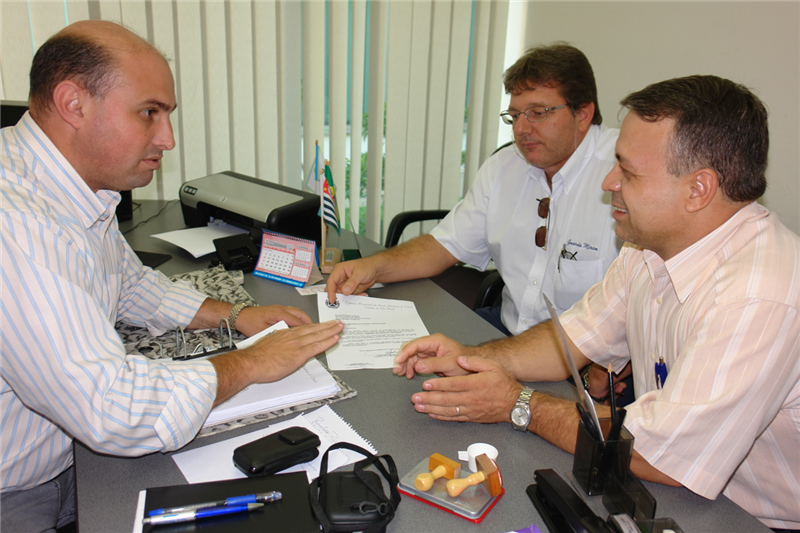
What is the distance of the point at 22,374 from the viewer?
935 mm

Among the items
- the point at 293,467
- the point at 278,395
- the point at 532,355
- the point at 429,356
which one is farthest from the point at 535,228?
the point at 293,467

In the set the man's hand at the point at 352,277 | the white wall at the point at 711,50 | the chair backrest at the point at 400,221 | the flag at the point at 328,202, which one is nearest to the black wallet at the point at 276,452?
the man's hand at the point at 352,277

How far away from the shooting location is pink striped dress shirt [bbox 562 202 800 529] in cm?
96

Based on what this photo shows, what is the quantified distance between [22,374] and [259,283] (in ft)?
3.02

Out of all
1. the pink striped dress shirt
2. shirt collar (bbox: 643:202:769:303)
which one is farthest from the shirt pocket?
shirt collar (bbox: 643:202:769:303)

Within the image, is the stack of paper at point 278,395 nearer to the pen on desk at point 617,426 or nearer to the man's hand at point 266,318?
the man's hand at point 266,318

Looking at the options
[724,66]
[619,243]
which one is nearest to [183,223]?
[619,243]

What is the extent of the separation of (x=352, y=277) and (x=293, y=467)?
0.82 m

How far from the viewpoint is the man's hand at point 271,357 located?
1105 mm

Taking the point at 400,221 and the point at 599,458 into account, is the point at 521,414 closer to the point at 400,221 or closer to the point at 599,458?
the point at 599,458

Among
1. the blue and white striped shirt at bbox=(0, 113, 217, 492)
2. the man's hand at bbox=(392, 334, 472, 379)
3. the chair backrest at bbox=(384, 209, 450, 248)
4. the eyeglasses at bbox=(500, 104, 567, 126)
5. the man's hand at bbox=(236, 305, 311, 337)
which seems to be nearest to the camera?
the blue and white striped shirt at bbox=(0, 113, 217, 492)

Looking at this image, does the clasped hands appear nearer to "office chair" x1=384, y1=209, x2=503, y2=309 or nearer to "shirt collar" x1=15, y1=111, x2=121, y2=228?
"shirt collar" x1=15, y1=111, x2=121, y2=228

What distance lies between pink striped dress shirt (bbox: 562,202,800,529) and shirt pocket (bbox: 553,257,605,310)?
2.12 feet

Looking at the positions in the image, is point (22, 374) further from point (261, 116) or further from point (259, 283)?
point (261, 116)
